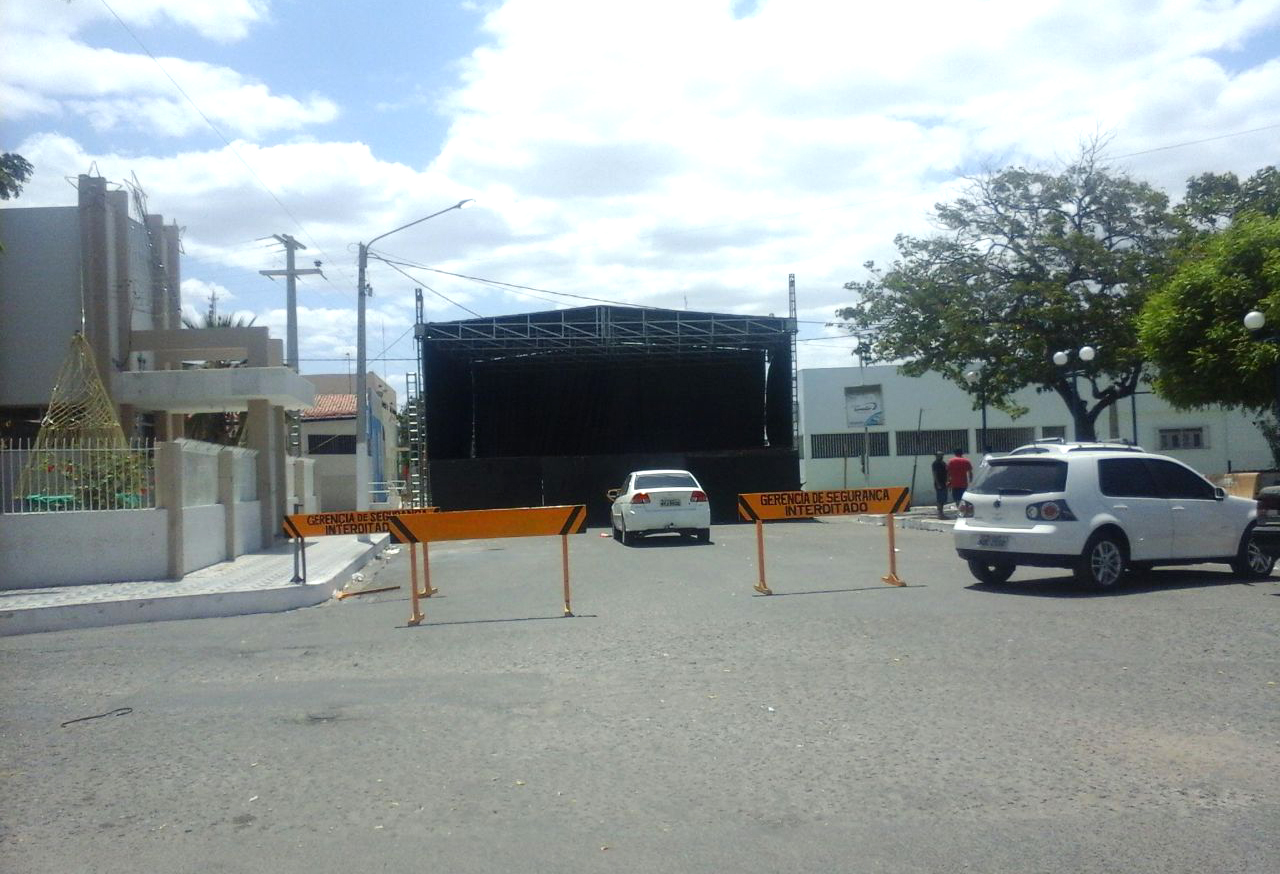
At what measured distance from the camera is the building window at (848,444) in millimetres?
42000

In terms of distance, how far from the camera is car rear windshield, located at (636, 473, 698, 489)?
23516 mm

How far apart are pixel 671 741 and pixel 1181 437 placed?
40.3m

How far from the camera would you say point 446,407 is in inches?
1471

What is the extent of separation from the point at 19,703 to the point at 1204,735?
790 cm

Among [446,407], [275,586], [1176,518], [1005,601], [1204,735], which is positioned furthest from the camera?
[446,407]

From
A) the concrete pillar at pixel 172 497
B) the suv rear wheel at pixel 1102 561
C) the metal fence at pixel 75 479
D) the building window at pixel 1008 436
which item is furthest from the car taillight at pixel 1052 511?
the building window at pixel 1008 436

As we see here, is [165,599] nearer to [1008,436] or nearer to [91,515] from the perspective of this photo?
[91,515]

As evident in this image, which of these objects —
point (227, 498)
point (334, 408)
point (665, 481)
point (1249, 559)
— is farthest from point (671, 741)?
point (334, 408)

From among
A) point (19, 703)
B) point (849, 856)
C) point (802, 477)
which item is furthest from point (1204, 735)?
point (802, 477)

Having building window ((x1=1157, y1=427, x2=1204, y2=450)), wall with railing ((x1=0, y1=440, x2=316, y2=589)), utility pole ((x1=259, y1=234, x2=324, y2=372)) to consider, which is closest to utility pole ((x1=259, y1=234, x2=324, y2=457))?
utility pole ((x1=259, y1=234, x2=324, y2=372))

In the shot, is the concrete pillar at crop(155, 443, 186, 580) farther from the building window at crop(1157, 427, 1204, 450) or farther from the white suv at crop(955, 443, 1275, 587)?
the building window at crop(1157, 427, 1204, 450)

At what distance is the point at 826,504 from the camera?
577 inches

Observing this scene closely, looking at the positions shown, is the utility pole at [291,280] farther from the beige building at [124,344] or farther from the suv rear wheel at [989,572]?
the suv rear wheel at [989,572]

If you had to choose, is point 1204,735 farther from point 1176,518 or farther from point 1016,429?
point 1016,429
